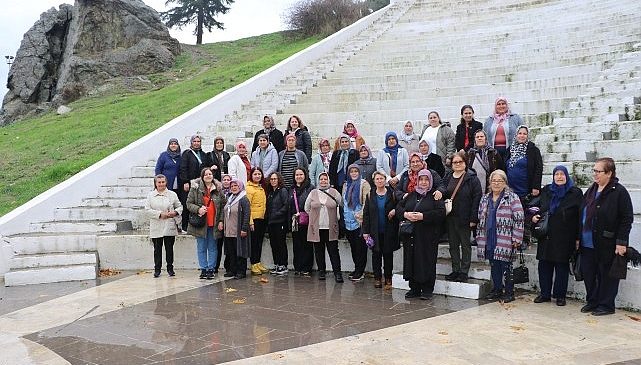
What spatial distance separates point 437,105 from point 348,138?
421 centimetres

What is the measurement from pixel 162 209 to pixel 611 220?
5.92m

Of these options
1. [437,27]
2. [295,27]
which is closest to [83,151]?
[437,27]

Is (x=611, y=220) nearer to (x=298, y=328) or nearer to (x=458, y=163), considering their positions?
(x=458, y=163)

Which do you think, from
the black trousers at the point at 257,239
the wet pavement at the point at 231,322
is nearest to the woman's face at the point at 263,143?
the black trousers at the point at 257,239

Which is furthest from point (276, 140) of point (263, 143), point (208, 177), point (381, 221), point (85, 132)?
point (85, 132)

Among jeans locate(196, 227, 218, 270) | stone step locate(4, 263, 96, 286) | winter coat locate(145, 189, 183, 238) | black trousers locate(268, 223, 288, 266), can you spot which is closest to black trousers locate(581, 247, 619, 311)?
black trousers locate(268, 223, 288, 266)

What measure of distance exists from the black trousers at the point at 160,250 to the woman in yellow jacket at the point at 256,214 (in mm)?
1199

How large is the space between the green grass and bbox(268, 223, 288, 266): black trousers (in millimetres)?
5362

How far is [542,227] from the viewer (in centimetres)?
650

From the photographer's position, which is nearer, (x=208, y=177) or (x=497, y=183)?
(x=497, y=183)

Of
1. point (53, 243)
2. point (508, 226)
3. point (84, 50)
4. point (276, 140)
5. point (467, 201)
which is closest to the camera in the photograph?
point (508, 226)

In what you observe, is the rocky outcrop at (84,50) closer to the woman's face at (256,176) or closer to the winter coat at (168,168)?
the winter coat at (168,168)

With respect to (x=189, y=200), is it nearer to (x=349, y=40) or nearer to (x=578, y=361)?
(x=578, y=361)

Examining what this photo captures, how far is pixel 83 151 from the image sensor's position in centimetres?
1408
